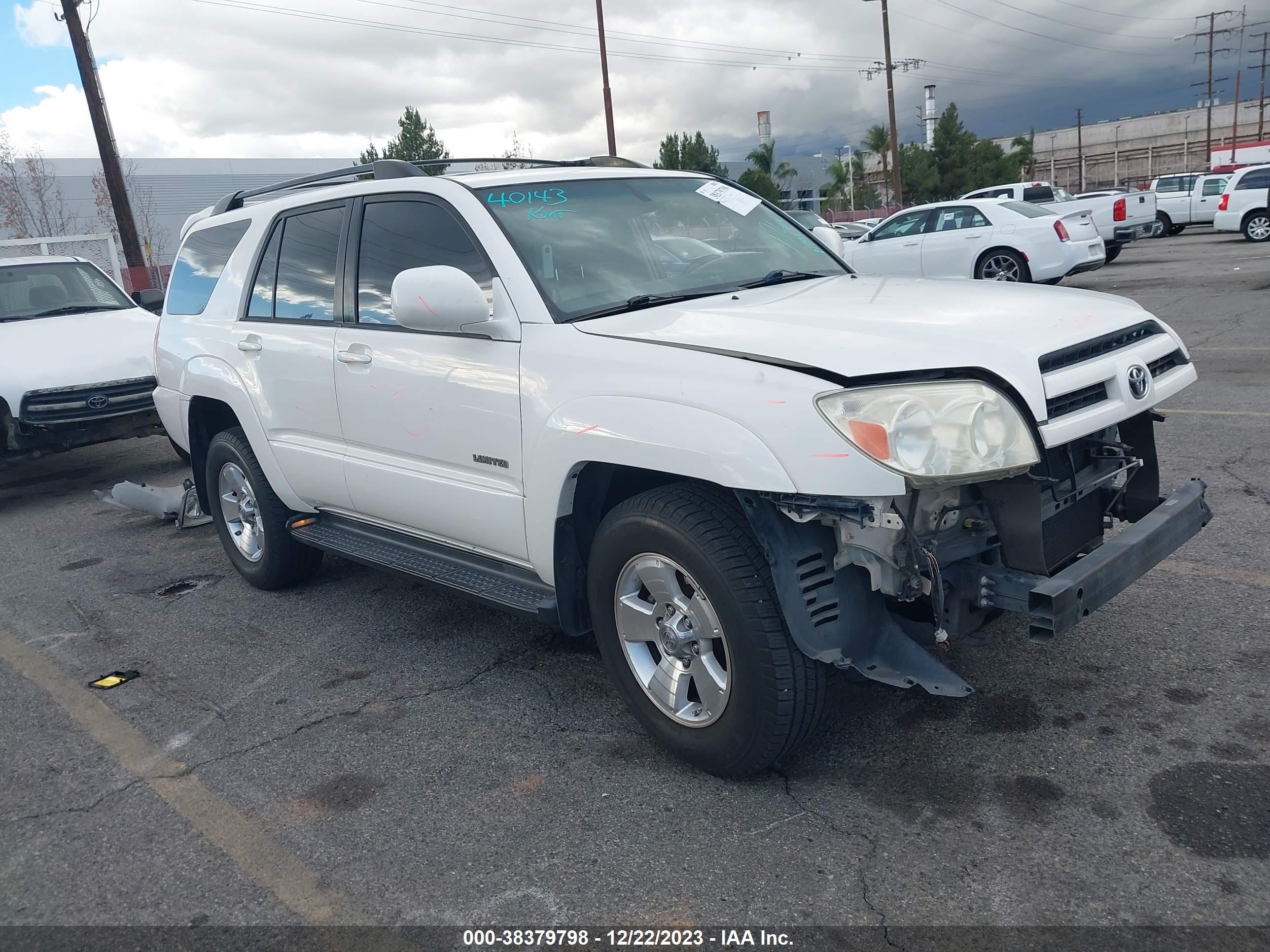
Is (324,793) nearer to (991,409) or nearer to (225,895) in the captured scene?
(225,895)

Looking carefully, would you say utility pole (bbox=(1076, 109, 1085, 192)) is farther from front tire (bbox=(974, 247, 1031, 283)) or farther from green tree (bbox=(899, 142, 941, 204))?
front tire (bbox=(974, 247, 1031, 283))

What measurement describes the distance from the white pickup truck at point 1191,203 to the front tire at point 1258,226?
4.99 meters

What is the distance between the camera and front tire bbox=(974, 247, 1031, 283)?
603 inches

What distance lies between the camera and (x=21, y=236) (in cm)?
3972

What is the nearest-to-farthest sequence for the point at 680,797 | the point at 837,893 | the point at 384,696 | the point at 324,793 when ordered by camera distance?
the point at 837,893 < the point at 680,797 < the point at 324,793 < the point at 384,696

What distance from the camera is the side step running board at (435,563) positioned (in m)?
3.60

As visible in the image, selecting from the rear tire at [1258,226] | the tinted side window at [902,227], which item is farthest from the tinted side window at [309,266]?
the rear tire at [1258,226]

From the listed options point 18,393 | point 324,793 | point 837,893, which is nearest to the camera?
point 837,893

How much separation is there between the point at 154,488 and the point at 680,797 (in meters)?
5.45

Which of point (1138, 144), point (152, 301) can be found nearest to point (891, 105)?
point (152, 301)

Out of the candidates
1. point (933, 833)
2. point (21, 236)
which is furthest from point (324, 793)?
point (21, 236)

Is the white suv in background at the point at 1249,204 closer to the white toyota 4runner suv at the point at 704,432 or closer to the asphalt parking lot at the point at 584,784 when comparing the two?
the asphalt parking lot at the point at 584,784

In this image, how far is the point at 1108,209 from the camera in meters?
21.5

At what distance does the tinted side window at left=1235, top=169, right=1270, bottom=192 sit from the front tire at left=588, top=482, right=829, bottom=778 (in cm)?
2425
